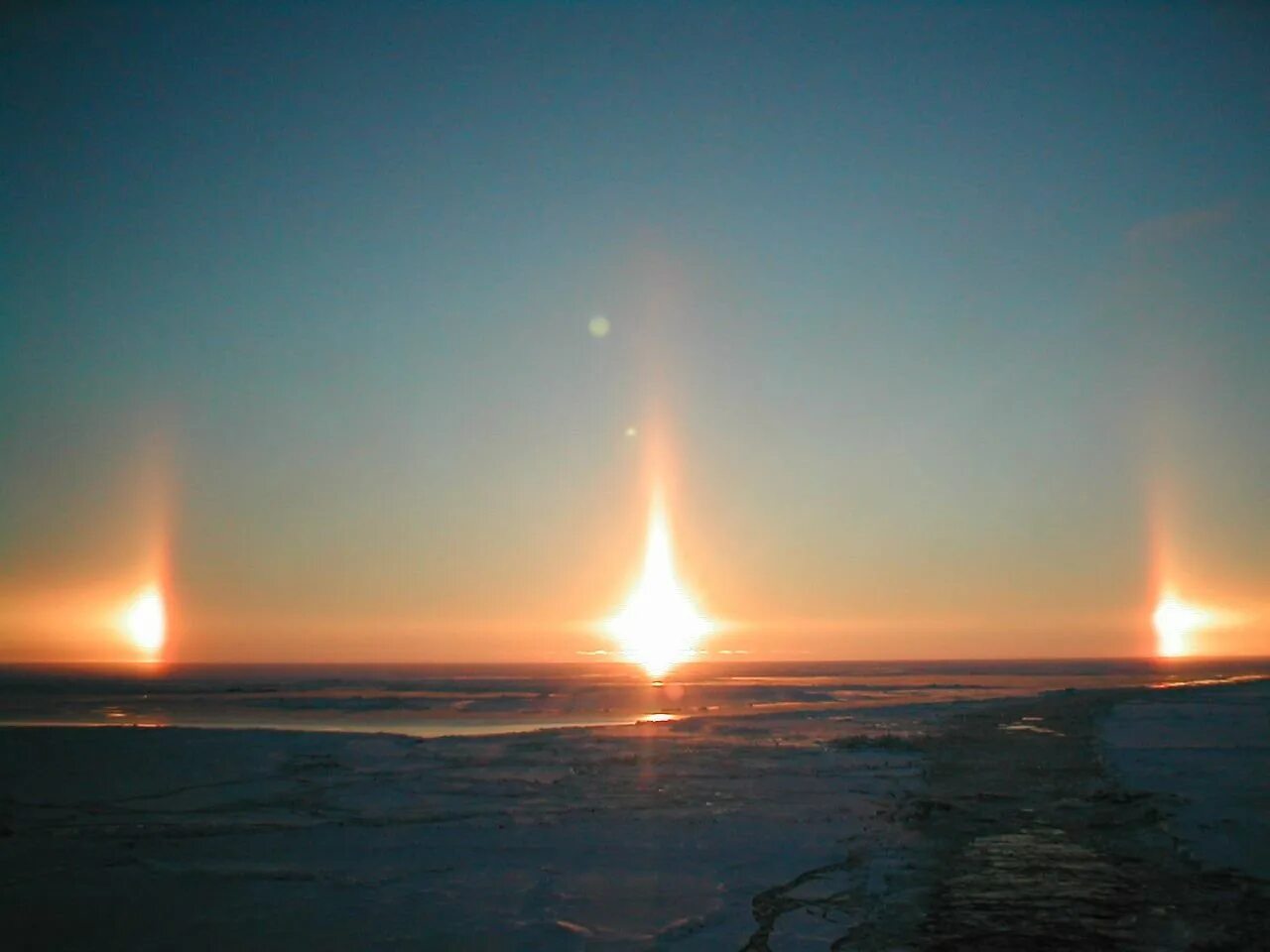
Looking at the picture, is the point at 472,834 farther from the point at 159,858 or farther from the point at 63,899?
the point at 63,899

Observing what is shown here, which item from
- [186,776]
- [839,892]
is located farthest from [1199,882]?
[186,776]

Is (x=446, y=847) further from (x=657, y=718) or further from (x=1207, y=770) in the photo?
(x=657, y=718)

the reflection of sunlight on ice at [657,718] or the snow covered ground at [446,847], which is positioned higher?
the snow covered ground at [446,847]

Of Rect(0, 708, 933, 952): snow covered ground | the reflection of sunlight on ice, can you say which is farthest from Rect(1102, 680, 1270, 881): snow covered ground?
the reflection of sunlight on ice

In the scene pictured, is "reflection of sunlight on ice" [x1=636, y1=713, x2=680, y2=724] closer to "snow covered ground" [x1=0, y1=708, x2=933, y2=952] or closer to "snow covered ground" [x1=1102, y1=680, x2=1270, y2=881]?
"snow covered ground" [x1=0, y1=708, x2=933, y2=952]

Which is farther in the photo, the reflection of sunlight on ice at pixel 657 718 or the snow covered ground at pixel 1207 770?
the reflection of sunlight on ice at pixel 657 718

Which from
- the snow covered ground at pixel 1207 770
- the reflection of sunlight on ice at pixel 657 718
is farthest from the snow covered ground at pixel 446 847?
the reflection of sunlight on ice at pixel 657 718

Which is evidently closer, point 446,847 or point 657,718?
point 446,847

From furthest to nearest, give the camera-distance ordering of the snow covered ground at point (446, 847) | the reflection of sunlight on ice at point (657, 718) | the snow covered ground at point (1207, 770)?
the reflection of sunlight on ice at point (657, 718), the snow covered ground at point (1207, 770), the snow covered ground at point (446, 847)

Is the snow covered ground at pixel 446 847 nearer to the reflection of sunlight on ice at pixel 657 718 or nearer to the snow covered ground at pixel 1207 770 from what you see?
the snow covered ground at pixel 1207 770

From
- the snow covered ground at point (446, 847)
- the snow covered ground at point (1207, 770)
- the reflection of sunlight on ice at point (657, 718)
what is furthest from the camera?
the reflection of sunlight on ice at point (657, 718)

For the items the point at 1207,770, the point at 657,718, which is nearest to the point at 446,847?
the point at 1207,770
